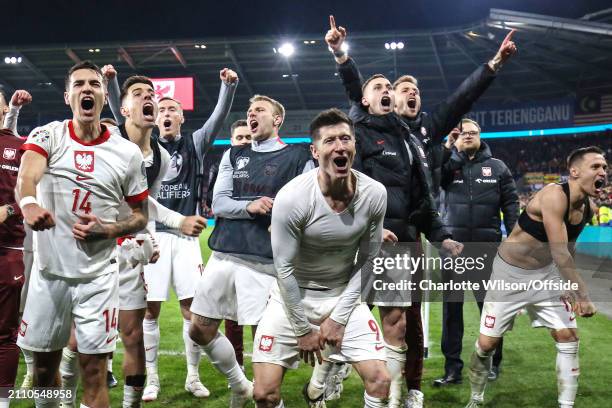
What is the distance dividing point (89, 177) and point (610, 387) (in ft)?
16.0

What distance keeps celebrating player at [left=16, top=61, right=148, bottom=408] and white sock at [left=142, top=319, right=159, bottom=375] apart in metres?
1.61

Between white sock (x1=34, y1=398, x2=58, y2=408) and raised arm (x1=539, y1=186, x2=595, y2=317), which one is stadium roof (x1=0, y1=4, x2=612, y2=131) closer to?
raised arm (x1=539, y1=186, x2=595, y2=317)

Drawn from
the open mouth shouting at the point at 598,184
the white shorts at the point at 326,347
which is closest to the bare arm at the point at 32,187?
the white shorts at the point at 326,347

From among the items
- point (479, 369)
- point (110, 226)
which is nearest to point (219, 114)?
point (110, 226)

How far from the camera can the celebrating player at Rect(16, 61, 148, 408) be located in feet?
11.0

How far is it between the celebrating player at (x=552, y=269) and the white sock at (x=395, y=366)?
747mm

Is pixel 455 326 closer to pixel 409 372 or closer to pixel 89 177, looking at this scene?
pixel 409 372

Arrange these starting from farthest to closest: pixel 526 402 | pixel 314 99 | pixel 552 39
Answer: pixel 314 99, pixel 552 39, pixel 526 402

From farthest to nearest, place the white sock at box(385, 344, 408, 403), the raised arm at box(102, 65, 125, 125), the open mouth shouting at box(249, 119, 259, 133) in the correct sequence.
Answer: the raised arm at box(102, 65, 125, 125), the open mouth shouting at box(249, 119, 259, 133), the white sock at box(385, 344, 408, 403)

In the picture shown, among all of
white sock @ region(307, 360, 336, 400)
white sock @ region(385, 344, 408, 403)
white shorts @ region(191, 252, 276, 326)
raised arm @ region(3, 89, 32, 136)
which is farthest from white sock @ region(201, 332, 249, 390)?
raised arm @ region(3, 89, 32, 136)

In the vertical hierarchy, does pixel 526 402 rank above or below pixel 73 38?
below

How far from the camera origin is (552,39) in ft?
81.9

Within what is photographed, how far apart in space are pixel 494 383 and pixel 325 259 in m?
2.87

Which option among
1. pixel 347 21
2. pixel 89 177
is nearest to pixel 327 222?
pixel 89 177
